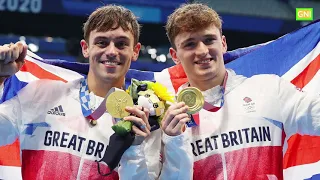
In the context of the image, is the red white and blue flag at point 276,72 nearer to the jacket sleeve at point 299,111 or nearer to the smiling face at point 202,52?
the jacket sleeve at point 299,111

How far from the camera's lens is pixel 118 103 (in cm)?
254

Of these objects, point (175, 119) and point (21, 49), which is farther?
point (21, 49)

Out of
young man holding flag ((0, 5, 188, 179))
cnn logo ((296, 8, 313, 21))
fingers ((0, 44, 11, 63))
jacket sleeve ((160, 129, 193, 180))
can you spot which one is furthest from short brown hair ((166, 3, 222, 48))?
cnn logo ((296, 8, 313, 21))

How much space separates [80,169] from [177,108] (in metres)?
0.74

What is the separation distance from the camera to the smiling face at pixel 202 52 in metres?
2.96

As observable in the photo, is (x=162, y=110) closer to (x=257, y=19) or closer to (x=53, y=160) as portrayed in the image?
(x=53, y=160)

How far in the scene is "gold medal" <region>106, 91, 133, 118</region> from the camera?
253 centimetres

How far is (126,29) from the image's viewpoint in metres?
2.97

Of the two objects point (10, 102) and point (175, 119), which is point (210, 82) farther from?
point (10, 102)

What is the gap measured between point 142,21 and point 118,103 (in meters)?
6.44

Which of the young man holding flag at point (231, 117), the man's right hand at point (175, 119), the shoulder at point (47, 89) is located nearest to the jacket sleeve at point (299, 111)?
the young man holding flag at point (231, 117)

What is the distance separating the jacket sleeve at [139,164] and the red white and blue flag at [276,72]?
72 centimetres

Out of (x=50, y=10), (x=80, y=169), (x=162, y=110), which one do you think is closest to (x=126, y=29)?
(x=162, y=110)

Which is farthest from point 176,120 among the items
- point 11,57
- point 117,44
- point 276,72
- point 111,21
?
point 276,72
